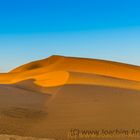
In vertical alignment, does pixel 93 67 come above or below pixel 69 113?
above

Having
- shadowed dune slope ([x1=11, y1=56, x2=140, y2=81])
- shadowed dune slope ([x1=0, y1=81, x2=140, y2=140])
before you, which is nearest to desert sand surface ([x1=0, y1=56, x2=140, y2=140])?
shadowed dune slope ([x1=0, y1=81, x2=140, y2=140])

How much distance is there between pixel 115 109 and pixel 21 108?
4.48 m

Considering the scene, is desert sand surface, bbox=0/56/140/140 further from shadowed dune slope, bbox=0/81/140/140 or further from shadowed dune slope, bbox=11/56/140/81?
shadowed dune slope, bbox=11/56/140/81

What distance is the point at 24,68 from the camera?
6388 centimetres

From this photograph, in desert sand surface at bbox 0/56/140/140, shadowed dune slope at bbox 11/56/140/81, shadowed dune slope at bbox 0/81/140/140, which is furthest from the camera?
shadowed dune slope at bbox 11/56/140/81

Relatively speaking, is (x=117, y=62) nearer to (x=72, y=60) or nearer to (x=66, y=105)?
(x=72, y=60)

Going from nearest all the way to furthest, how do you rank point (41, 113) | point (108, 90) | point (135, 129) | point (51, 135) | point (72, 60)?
point (51, 135) < point (135, 129) < point (41, 113) < point (108, 90) < point (72, 60)

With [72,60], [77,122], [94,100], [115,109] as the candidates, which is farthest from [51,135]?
[72,60]

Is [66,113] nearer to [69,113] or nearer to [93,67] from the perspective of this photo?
[69,113]

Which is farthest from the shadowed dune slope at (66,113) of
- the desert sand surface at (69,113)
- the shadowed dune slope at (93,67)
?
the shadowed dune slope at (93,67)

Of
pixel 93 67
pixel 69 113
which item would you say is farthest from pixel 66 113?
pixel 93 67

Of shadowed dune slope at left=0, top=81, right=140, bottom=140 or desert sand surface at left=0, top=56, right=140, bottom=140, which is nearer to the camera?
desert sand surface at left=0, top=56, right=140, bottom=140

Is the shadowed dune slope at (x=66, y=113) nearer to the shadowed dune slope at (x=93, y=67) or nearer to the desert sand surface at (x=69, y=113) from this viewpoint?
the desert sand surface at (x=69, y=113)

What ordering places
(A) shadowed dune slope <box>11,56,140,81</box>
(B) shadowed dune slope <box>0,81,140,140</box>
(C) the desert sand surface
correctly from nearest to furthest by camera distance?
(C) the desert sand surface, (B) shadowed dune slope <box>0,81,140,140</box>, (A) shadowed dune slope <box>11,56,140,81</box>
